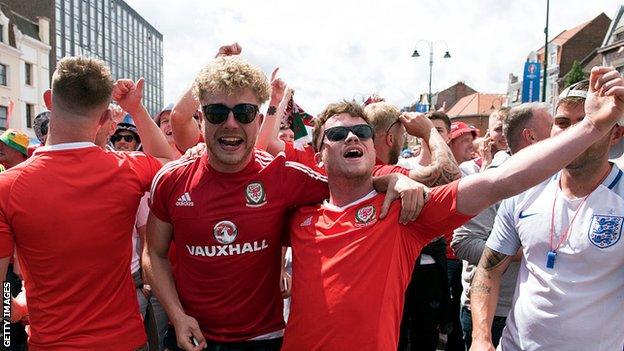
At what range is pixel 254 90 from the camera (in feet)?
8.45

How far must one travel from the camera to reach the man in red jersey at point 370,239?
198 cm

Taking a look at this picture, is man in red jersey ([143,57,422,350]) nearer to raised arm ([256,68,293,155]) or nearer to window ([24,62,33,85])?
raised arm ([256,68,293,155])

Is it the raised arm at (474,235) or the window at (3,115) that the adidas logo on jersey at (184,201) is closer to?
the raised arm at (474,235)

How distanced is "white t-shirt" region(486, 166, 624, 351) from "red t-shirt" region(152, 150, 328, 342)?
1.09 meters

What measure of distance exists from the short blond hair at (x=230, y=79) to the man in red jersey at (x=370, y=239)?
1.89 ft

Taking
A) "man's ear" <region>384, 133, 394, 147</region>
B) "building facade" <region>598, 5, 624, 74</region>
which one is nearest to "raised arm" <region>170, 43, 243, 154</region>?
"man's ear" <region>384, 133, 394, 147</region>

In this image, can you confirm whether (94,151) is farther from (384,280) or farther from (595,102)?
(595,102)

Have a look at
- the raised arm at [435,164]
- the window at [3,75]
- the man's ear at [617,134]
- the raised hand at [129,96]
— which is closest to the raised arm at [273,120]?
the raised hand at [129,96]

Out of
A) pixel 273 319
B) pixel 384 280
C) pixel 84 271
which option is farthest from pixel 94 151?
pixel 384 280

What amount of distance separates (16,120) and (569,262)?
40.3 meters

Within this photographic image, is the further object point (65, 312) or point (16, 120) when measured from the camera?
point (16, 120)

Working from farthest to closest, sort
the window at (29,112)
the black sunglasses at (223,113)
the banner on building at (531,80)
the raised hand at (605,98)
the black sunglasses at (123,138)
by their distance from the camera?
the window at (29,112), the banner on building at (531,80), the black sunglasses at (123,138), the black sunglasses at (223,113), the raised hand at (605,98)

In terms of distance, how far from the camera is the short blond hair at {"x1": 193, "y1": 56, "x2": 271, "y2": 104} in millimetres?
2502

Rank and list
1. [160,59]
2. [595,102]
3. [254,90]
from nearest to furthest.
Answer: [595,102]
[254,90]
[160,59]
